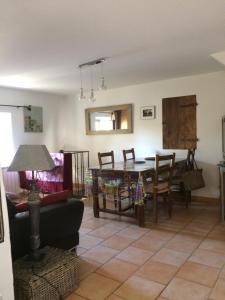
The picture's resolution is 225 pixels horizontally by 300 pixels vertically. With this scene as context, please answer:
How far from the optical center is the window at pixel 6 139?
5.11 metres

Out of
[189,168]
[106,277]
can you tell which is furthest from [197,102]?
[106,277]

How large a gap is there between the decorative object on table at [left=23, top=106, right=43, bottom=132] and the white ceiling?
143 centimetres

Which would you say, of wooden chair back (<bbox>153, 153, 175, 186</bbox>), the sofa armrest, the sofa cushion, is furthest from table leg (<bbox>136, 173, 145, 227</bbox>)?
the sofa cushion

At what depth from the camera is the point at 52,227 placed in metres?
2.28

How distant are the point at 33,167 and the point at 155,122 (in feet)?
10.8

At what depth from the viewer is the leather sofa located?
1990 millimetres

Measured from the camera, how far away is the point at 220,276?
2205mm

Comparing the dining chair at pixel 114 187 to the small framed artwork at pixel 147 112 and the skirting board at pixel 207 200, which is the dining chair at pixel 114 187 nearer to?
the skirting board at pixel 207 200

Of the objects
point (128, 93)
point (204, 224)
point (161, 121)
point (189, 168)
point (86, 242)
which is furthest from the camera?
point (128, 93)

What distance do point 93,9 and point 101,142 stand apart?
371 centimetres

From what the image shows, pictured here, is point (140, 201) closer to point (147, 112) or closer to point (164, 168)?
point (164, 168)

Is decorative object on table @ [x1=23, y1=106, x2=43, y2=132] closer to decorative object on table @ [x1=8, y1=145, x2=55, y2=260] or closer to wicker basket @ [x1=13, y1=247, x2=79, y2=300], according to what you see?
decorative object on table @ [x1=8, y1=145, x2=55, y2=260]

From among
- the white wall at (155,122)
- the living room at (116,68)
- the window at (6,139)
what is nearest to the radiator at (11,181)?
the window at (6,139)

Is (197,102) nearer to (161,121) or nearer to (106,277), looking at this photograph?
(161,121)
